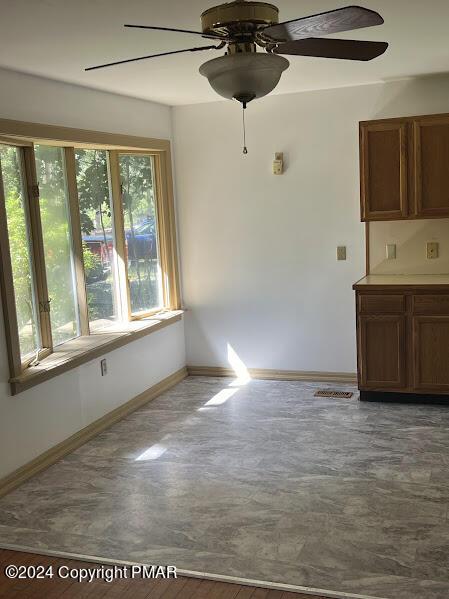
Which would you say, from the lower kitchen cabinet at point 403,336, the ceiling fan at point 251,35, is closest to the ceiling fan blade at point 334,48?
the ceiling fan at point 251,35

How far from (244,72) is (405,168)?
2.83 m

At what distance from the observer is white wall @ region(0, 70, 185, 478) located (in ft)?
11.9

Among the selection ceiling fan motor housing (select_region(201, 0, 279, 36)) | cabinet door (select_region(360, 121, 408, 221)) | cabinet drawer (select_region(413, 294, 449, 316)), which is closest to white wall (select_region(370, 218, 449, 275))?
cabinet door (select_region(360, 121, 408, 221))

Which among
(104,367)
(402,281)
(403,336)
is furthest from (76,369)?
(402,281)

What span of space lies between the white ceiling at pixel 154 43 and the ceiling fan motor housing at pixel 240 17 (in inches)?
22.7

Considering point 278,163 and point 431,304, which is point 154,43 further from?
point 431,304

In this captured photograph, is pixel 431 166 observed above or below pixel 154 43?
below

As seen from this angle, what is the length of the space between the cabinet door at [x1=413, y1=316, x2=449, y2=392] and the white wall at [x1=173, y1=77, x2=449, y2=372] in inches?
30.8

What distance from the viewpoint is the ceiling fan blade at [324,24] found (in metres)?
1.88

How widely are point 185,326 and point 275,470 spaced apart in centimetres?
231

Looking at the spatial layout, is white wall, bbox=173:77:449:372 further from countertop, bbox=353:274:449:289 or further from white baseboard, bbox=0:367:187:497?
white baseboard, bbox=0:367:187:497

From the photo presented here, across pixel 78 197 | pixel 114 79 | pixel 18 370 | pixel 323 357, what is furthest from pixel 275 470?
pixel 114 79

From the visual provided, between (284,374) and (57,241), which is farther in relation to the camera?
(284,374)

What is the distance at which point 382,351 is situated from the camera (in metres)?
4.61
